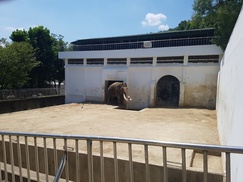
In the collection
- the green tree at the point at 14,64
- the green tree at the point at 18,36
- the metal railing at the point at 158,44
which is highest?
the green tree at the point at 18,36

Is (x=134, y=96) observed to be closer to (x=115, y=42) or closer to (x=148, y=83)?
(x=148, y=83)

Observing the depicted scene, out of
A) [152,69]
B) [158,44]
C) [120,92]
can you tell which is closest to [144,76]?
[152,69]

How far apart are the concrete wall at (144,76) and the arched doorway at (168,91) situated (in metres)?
0.48

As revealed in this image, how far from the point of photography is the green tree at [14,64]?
13641mm

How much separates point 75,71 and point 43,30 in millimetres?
7559

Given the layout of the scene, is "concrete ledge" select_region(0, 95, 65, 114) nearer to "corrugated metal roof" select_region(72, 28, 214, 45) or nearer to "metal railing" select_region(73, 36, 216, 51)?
"metal railing" select_region(73, 36, 216, 51)

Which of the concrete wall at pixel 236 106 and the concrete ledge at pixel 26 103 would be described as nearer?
the concrete wall at pixel 236 106

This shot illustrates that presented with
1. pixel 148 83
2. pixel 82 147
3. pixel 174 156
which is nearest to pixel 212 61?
pixel 148 83

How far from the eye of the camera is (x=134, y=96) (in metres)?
13.1

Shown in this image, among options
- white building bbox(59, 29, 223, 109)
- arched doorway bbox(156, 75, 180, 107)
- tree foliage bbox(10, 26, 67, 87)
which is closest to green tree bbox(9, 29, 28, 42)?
tree foliage bbox(10, 26, 67, 87)

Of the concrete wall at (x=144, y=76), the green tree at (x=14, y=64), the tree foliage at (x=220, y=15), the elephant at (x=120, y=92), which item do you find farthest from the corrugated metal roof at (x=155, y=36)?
the elephant at (x=120, y=92)

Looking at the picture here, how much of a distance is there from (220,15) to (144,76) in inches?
217

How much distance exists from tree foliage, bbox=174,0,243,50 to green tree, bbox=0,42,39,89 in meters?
12.2

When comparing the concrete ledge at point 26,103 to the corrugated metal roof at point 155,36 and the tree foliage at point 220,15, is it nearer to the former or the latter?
the corrugated metal roof at point 155,36
